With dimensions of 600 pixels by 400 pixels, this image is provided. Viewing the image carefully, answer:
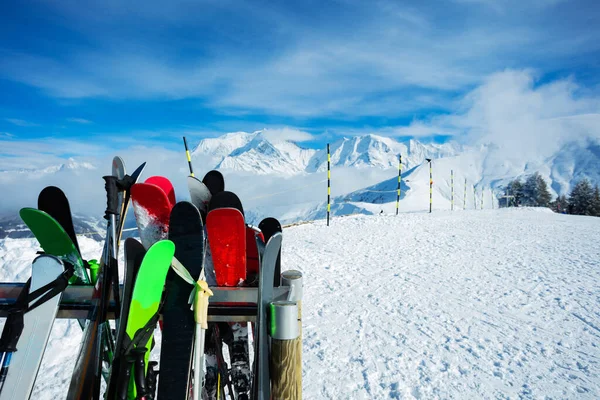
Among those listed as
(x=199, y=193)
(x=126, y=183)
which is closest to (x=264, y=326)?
(x=199, y=193)

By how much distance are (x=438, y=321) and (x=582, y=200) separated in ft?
135

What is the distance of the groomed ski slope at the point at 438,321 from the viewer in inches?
97.7

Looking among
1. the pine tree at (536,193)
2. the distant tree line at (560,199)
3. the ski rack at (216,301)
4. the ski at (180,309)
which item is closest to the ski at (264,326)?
the ski rack at (216,301)

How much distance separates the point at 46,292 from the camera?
1.45 meters

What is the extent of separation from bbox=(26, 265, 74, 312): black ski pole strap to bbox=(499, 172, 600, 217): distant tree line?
35.5 metres

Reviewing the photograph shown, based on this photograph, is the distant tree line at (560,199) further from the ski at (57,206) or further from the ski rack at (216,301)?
the ski at (57,206)

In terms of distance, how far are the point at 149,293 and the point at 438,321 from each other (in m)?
3.02

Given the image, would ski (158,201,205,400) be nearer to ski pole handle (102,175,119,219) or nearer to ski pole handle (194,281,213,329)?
ski pole handle (194,281,213,329)

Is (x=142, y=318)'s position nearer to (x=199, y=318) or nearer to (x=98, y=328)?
(x=199, y=318)

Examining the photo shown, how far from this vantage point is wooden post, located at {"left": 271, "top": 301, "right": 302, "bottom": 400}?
1.38 m

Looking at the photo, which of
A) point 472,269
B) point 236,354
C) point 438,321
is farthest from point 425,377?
point 472,269

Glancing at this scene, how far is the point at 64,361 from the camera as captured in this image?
281cm

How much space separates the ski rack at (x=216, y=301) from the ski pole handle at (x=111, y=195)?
0.42 metres

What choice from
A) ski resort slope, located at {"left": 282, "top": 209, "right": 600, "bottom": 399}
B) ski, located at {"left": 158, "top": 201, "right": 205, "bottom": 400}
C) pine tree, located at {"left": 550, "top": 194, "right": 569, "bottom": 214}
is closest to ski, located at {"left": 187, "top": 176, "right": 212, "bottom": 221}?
ski, located at {"left": 158, "top": 201, "right": 205, "bottom": 400}
